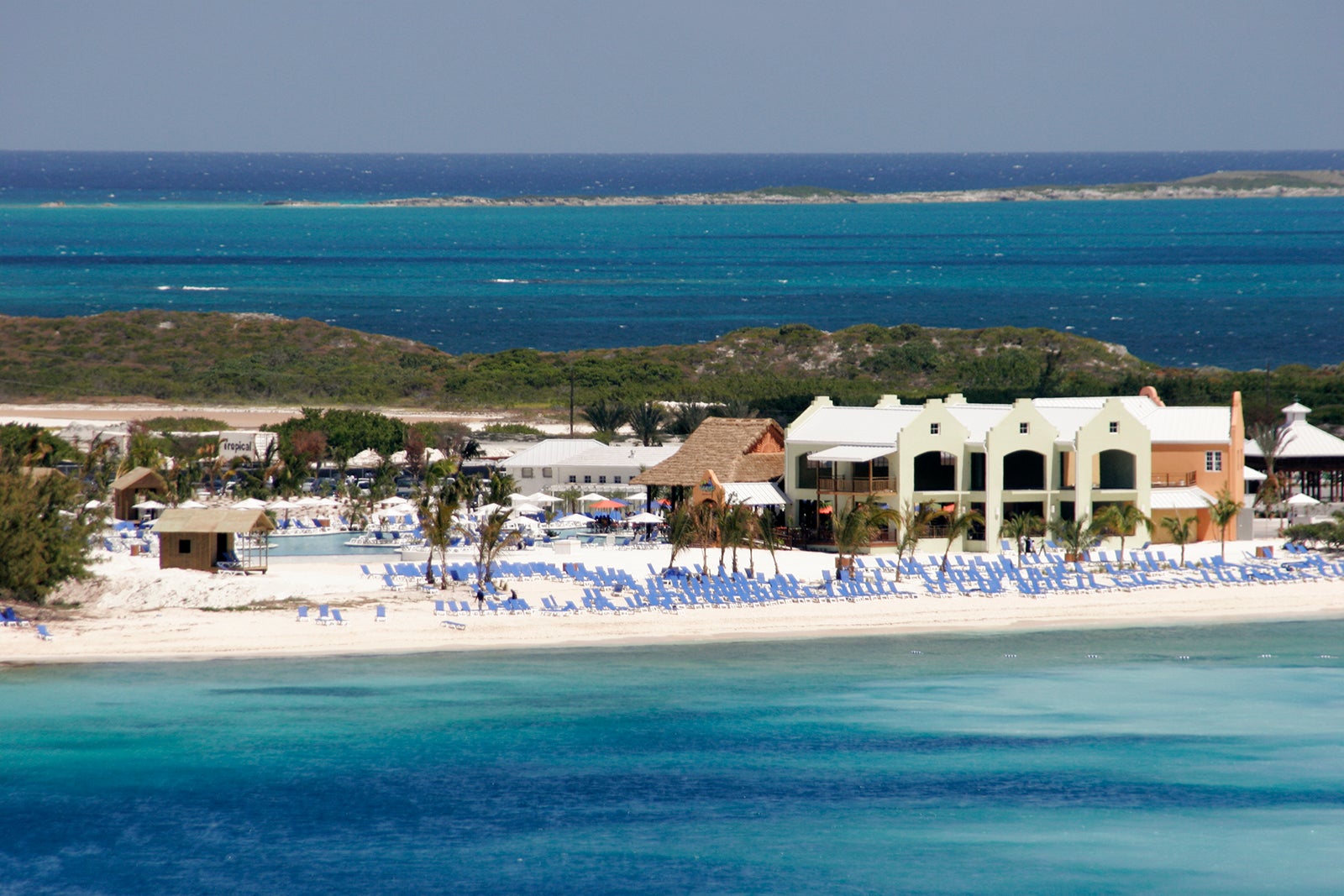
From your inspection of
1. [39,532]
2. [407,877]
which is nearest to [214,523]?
[39,532]

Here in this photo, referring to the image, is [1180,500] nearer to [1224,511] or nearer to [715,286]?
[1224,511]

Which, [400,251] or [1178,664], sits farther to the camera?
[400,251]

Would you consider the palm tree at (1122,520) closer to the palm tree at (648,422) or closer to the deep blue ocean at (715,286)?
the palm tree at (648,422)

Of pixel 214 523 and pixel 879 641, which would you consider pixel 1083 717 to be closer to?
pixel 879 641

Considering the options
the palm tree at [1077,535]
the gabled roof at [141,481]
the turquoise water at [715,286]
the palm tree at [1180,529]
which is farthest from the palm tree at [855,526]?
the turquoise water at [715,286]

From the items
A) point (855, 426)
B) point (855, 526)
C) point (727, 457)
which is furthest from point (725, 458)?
point (855, 526)

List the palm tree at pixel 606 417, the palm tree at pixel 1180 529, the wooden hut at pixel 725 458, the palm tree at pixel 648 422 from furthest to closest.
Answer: the palm tree at pixel 606 417 < the palm tree at pixel 648 422 < the wooden hut at pixel 725 458 < the palm tree at pixel 1180 529
